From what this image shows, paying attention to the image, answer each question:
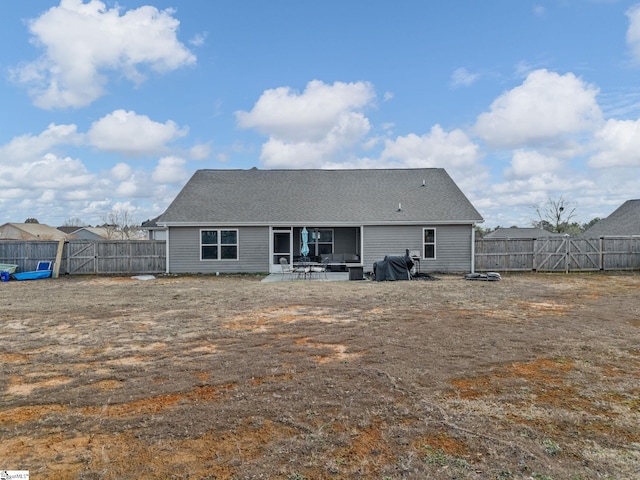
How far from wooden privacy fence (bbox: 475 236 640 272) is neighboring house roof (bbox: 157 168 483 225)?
202 cm

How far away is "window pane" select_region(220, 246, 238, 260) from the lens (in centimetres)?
1728

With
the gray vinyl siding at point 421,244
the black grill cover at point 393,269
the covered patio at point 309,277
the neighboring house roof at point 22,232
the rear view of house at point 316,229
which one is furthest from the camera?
the neighboring house roof at point 22,232

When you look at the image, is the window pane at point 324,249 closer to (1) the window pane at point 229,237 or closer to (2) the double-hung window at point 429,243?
(1) the window pane at point 229,237

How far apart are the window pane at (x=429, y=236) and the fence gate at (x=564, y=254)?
15.8 feet

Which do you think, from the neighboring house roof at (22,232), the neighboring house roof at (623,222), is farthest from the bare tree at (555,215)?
the neighboring house roof at (22,232)

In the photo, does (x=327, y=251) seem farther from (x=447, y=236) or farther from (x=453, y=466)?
(x=453, y=466)

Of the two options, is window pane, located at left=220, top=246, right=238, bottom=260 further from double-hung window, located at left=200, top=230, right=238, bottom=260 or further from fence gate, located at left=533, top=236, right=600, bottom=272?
fence gate, located at left=533, top=236, right=600, bottom=272

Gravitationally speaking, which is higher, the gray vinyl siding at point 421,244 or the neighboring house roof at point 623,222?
the neighboring house roof at point 623,222

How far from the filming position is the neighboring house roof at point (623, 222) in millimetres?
27125

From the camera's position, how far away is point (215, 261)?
1722 centimetres

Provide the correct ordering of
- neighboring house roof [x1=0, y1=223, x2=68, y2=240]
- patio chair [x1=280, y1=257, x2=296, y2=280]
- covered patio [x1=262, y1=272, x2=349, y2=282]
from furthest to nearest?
neighboring house roof [x1=0, y1=223, x2=68, y2=240] < patio chair [x1=280, y1=257, x2=296, y2=280] < covered patio [x1=262, y1=272, x2=349, y2=282]

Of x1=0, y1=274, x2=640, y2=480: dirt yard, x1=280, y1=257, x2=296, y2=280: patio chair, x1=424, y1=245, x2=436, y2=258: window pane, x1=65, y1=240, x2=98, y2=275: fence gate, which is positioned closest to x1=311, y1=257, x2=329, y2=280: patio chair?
x1=280, y1=257, x2=296, y2=280: patio chair

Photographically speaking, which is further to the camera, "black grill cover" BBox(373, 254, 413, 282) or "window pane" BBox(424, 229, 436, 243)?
"window pane" BBox(424, 229, 436, 243)

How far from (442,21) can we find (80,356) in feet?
54.9
